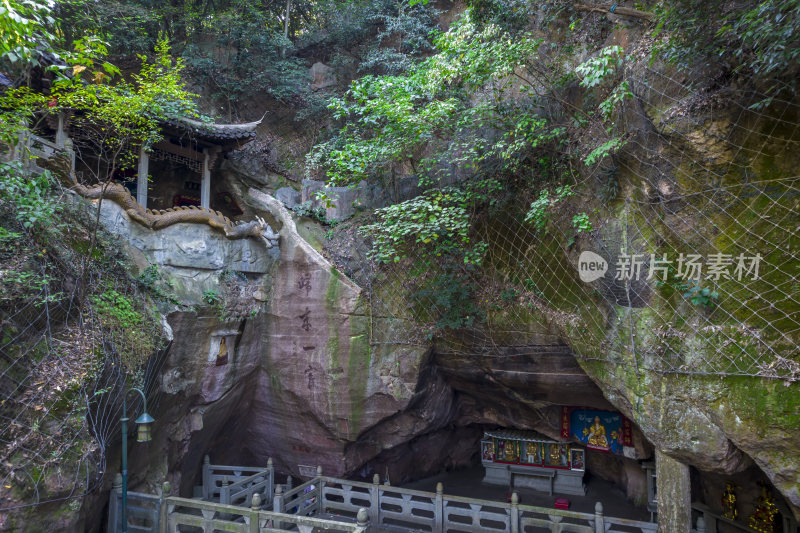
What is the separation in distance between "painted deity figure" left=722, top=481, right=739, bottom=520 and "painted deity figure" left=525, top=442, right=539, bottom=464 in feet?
12.9

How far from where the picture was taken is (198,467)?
948cm

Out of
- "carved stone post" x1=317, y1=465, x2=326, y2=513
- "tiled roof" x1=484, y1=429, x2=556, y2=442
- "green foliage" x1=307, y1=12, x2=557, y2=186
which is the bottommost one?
"carved stone post" x1=317, y1=465, x2=326, y2=513

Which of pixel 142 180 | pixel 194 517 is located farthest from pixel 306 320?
pixel 142 180

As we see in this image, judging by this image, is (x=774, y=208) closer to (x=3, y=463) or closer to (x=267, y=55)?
(x=3, y=463)

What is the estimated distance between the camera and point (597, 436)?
10.5 meters

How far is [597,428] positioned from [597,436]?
0.18 m

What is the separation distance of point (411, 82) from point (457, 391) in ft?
21.3

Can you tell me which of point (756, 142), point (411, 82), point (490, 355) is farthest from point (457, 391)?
point (756, 142)

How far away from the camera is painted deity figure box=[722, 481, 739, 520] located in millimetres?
8008

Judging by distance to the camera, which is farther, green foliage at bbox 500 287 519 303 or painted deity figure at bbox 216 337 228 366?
painted deity figure at bbox 216 337 228 366

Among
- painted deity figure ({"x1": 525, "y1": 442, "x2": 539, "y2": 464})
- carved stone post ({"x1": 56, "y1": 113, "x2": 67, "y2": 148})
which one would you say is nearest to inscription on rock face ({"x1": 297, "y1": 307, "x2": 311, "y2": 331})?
carved stone post ({"x1": 56, "y1": 113, "x2": 67, "y2": 148})

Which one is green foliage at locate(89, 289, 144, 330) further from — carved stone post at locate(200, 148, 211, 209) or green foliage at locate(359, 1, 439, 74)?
green foliage at locate(359, 1, 439, 74)

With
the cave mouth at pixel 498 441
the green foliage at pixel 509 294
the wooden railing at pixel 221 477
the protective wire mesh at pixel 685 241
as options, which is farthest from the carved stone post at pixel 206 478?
the protective wire mesh at pixel 685 241

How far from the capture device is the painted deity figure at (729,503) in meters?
8.01
